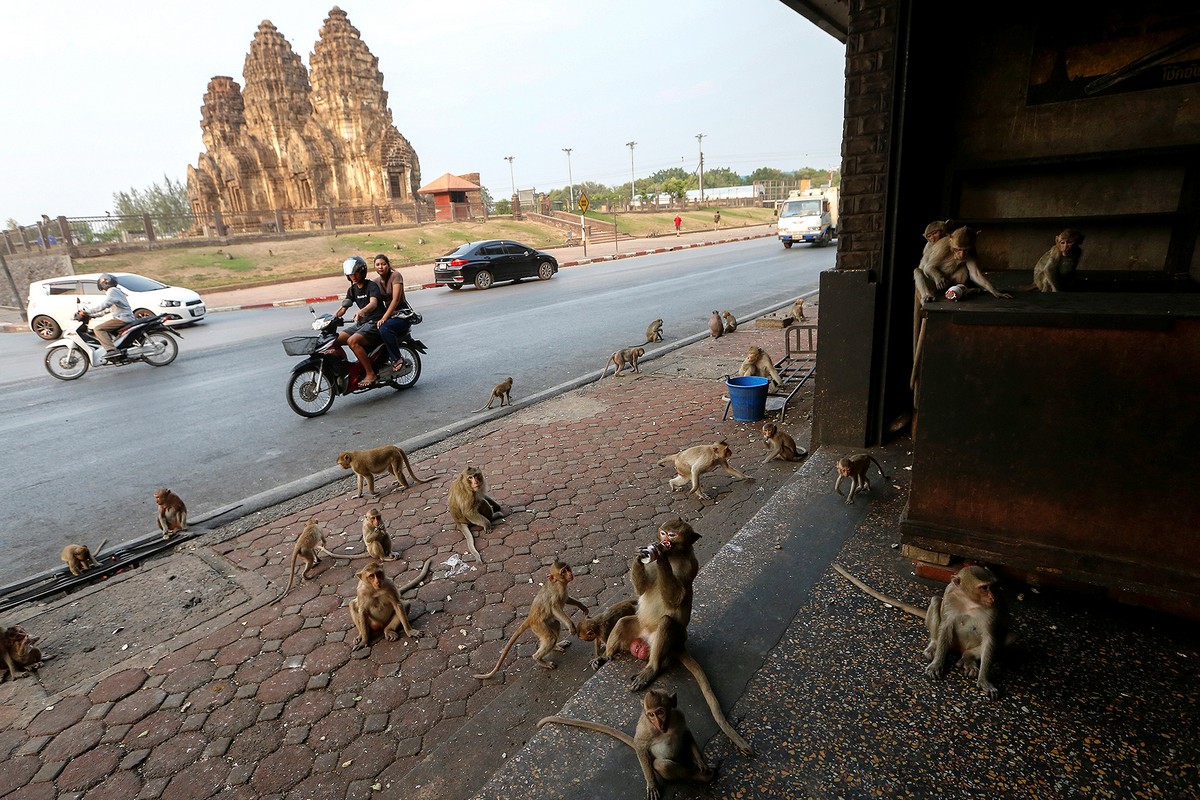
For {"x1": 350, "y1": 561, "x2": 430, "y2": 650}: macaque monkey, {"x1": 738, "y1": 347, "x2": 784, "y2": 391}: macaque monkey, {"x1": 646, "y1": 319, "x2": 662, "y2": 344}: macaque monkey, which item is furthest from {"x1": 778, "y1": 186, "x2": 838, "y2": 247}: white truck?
{"x1": 350, "y1": 561, "x2": 430, "y2": 650}: macaque monkey

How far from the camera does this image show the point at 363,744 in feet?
9.12

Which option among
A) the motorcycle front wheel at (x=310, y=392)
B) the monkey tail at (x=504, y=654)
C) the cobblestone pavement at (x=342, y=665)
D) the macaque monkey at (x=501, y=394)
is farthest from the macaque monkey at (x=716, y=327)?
the monkey tail at (x=504, y=654)

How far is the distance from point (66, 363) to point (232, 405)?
5.18 m

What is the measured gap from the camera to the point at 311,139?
4447 cm

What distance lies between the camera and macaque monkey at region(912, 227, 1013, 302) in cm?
328

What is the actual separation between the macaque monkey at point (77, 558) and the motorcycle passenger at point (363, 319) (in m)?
4.12

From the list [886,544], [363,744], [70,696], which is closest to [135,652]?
[70,696]

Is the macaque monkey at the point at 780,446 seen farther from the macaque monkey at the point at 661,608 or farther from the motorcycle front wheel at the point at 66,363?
the motorcycle front wheel at the point at 66,363

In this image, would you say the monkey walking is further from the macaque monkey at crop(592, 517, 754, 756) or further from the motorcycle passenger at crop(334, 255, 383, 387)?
the motorcycle passenger at crop(334, 255, 383, 387)

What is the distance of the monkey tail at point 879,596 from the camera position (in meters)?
2.78

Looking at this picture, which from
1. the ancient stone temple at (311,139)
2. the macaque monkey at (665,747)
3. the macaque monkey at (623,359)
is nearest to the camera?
the macaque monkey at (665,747)

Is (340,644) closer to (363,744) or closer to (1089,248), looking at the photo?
(363,744)

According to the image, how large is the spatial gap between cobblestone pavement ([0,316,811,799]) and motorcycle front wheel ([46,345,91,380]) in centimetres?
883

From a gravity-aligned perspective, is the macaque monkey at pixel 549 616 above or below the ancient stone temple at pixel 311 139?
below
